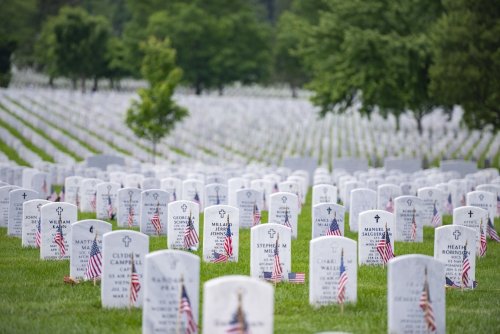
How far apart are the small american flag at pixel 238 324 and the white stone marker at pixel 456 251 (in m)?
5.63

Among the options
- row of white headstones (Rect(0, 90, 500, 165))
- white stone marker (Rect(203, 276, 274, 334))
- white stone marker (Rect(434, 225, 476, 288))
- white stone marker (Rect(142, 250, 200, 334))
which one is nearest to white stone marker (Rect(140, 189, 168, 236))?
white stone marker (Rect(434, 225, 476, 288))

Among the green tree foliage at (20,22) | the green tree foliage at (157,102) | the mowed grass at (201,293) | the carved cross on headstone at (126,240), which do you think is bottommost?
the mowed grass at (201,293)

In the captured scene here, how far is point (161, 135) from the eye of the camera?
147 ft

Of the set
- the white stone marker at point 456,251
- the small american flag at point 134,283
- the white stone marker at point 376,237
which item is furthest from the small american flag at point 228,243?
the small american flag at point 134,283

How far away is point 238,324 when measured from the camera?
10734 millimetres

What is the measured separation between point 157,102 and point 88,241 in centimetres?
3009

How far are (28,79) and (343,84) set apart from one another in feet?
236

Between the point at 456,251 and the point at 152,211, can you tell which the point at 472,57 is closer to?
the point at 152,211

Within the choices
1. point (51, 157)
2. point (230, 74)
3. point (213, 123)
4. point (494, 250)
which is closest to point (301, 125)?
point (213, 123)

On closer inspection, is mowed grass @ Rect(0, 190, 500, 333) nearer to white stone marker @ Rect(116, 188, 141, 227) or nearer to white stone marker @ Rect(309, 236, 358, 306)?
white stone marker @ Rect(309, 236, 358, 306)

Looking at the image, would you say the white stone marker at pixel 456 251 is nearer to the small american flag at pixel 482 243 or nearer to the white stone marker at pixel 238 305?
the small american flag at pixel 482 243

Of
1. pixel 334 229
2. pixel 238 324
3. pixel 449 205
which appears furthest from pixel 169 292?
pixel 449 205

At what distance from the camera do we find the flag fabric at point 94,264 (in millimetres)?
15469

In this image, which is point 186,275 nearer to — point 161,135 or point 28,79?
point 161,135
